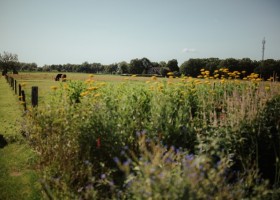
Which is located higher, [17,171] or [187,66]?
[187,66]

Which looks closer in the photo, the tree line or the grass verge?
the grass verge

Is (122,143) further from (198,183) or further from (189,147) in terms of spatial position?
(198,183)

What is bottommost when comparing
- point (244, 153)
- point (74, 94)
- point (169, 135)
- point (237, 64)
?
point (244, 153)

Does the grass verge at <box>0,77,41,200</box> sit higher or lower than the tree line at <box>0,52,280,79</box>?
lower

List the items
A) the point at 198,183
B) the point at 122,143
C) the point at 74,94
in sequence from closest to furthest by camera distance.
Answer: the point at 198,183 < the point at 122,143 < the point at 74,94

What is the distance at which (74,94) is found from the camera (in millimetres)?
8578

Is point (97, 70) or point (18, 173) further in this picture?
point (97, 70)

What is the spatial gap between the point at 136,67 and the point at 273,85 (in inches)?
5284

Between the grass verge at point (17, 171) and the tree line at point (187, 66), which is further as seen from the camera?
the tree line at point (187, 66)

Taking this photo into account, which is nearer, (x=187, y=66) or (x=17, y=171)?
(x=17, y=171)

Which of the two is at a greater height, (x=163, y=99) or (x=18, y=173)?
(x=163, y=99)

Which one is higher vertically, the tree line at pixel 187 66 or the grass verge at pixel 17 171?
the tree line at pixel 187 66

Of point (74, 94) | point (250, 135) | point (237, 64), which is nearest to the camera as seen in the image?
point (250, 135)

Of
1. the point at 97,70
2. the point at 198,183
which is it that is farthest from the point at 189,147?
the point at 97,70
